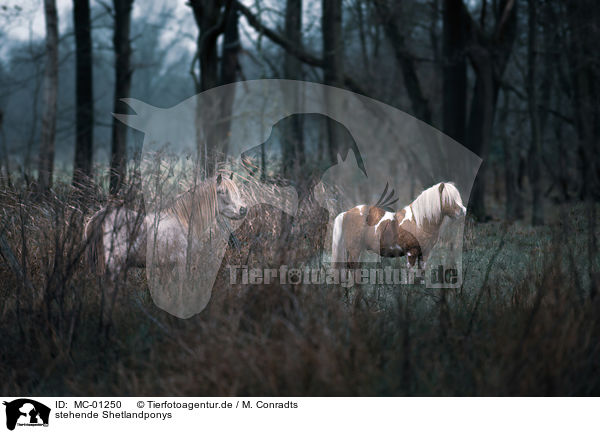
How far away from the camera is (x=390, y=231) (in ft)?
12.1

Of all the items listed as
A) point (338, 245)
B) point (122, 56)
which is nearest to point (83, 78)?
point (122, 56)

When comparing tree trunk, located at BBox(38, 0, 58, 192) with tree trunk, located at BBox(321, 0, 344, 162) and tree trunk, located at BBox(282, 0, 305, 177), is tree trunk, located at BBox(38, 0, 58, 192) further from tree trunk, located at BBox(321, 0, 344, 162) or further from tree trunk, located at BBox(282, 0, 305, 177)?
tree trunk, located at BBox(321, 0, 344, 162)

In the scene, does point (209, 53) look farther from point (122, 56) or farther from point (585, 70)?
point (585, 70)

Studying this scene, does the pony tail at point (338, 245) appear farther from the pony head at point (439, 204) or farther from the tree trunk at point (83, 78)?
the tree trunk at point (83, 78)

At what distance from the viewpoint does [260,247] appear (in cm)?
388

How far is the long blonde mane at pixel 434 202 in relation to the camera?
3.53m

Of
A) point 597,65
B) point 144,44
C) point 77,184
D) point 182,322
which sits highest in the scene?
point 144,44

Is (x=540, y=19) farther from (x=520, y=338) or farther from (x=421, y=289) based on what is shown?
(x=520, y=338)
